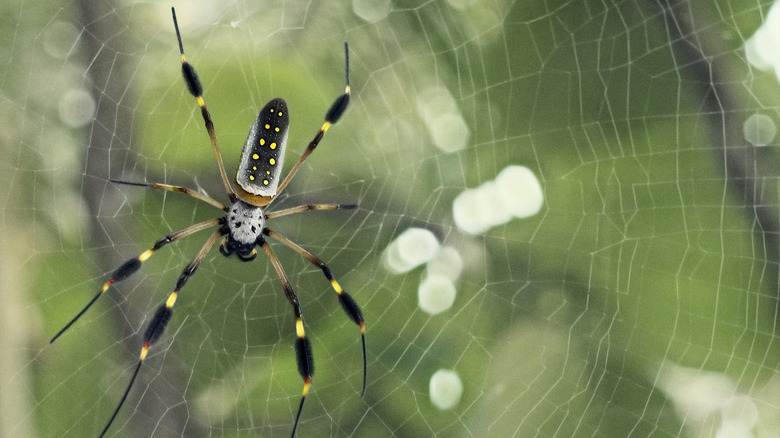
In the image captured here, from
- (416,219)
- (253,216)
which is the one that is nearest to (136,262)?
(253,216)

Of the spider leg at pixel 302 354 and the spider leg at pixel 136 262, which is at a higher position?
the spider leg at pixel 136 262

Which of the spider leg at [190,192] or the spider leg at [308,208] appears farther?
the spider leg at [308,208]

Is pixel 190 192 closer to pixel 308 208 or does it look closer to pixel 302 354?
pixel 308 208

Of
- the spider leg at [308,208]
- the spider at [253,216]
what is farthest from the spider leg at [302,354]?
the spider leg at [308,208]

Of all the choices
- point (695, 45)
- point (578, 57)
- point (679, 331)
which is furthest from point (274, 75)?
point (679, 331)

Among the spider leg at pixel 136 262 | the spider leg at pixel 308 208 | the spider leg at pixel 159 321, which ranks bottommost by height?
the spider leg at pixel 308 208

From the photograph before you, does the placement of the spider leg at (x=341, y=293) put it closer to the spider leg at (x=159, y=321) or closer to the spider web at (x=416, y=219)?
the spider web at (x=416, y=219)

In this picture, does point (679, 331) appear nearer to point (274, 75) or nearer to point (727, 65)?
point (727, 65)
